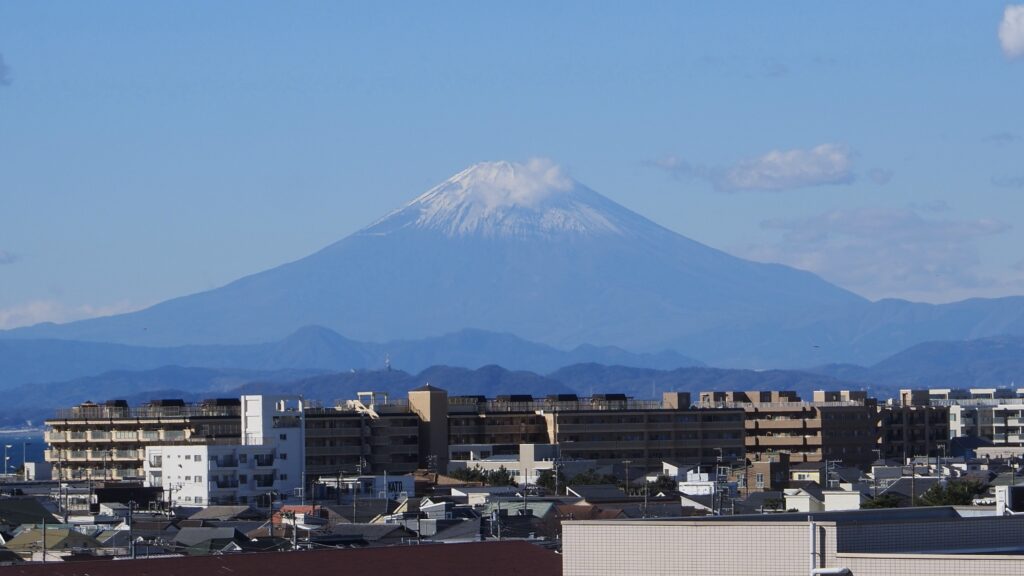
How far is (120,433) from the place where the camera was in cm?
9225

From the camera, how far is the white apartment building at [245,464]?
257 ft

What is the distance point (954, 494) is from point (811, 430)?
5343 cm

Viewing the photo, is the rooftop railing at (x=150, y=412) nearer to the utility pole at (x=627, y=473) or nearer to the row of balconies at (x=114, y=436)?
the row of balconies at (x=114, y=436)

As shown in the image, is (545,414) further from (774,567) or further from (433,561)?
(774,567)

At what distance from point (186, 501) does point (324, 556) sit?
4909 centimetres

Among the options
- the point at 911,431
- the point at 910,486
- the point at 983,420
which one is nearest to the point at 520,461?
the point at 910,486

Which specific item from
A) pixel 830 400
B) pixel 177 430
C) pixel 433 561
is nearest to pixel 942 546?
pixel 433 561

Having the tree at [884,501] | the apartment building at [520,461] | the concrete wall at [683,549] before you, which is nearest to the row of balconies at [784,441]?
the apartment building at [520,461]

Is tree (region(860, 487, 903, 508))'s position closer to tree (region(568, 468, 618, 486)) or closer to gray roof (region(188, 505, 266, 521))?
gray roof (region(188, 505, 266, 521))

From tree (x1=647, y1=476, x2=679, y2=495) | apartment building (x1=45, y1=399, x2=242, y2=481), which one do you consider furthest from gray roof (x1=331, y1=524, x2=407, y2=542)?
apartment building (x1=45, y1=399, x2=242, y2=481)

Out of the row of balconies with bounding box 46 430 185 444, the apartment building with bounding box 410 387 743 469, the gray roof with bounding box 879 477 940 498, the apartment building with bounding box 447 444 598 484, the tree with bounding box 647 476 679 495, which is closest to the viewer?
the gray roof with bounding box 879 477 940 498

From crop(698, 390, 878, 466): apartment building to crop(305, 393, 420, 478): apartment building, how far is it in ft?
62.7

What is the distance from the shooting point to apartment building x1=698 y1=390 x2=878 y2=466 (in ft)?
351

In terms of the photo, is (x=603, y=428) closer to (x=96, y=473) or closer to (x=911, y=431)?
(x=911, y=431)
